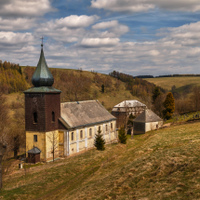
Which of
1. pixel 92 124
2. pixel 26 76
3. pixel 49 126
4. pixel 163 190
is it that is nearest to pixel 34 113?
pixel 49 126

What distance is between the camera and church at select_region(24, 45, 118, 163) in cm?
4047

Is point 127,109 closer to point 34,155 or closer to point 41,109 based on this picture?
point 41,109

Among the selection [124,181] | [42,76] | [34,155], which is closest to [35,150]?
[34,155]

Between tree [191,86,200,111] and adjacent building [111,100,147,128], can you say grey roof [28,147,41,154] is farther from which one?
tree [191,86,200,111]

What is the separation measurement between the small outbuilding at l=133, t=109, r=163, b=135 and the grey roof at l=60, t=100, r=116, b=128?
11983 mm

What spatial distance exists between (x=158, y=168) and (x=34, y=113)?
86.6ft

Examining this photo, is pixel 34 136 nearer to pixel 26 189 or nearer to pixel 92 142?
pixel 92 142

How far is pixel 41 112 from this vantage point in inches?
1596

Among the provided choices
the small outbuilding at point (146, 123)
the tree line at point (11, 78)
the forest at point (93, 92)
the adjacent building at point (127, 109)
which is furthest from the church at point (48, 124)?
the tree line at point (11, 78)

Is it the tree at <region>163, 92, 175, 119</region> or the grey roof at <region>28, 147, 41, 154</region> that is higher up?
the tree at <region>163, 92, 175, 119</region>

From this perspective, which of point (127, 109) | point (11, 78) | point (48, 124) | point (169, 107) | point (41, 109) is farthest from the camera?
point (11, 78)

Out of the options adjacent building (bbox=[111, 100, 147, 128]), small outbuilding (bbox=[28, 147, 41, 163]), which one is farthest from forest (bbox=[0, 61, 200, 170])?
small outbuilding (bbox=[28, 147, 41, 163])

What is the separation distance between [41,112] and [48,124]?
7.66ft

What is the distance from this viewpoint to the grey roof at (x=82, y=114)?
4488 centimetres
